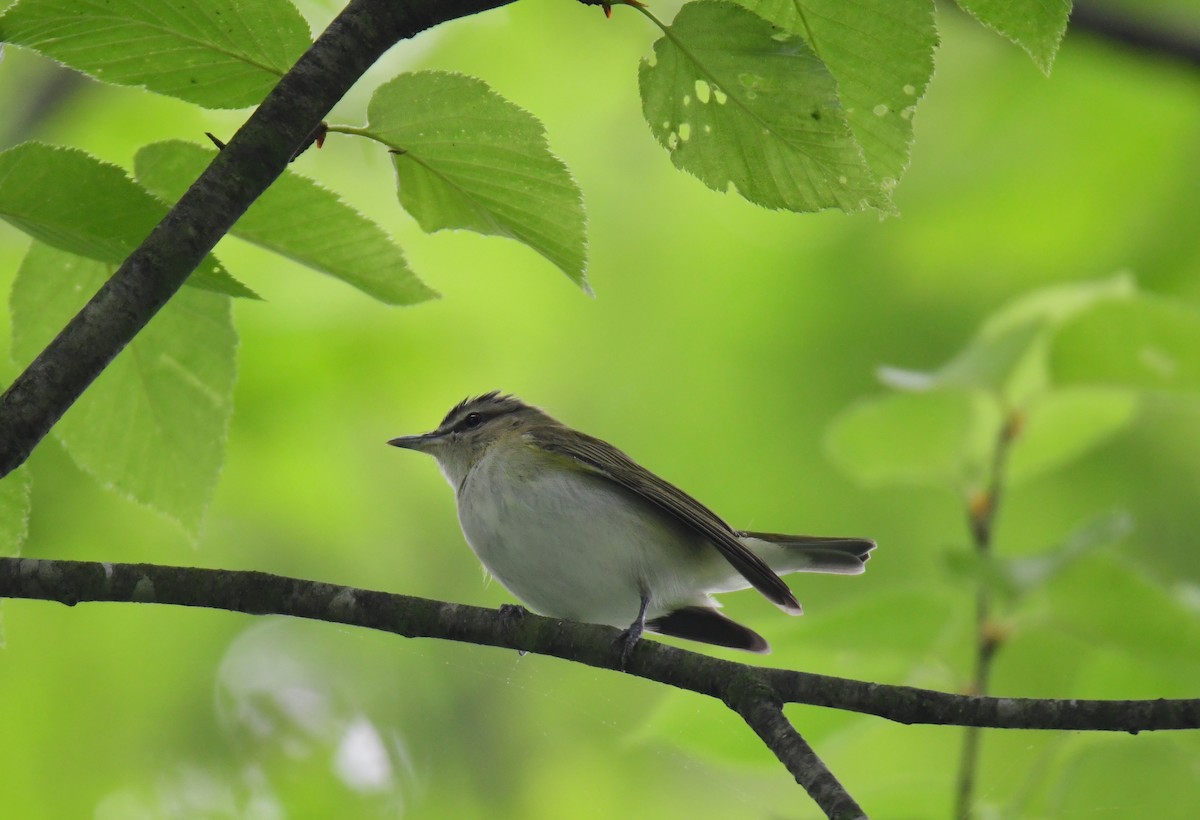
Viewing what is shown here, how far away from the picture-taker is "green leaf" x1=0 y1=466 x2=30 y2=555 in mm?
1942

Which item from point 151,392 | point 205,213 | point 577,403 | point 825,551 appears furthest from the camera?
point 577,403

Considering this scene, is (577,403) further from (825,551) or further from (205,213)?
(205,213)

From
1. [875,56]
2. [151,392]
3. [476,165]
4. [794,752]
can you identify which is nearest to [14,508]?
[151,392]

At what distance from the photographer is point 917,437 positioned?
10.6 ft

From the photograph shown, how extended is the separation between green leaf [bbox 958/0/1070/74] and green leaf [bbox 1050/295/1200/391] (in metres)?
1.61

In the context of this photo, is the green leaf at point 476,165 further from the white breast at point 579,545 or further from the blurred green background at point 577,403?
the blurred green background at point 577,403

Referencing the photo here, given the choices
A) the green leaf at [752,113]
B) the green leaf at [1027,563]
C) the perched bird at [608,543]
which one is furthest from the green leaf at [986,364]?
the green leaf at [752,113]

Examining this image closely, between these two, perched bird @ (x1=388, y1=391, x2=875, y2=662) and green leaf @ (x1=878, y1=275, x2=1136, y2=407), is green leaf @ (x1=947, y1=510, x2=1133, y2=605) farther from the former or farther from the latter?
perched bird @ (x1=388, y1=391, x2=875, y2=662)

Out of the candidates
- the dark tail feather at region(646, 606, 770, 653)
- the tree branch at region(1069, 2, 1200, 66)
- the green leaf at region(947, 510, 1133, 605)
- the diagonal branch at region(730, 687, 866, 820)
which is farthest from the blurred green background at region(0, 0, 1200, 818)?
the diagonal branch at region(730, 687, 866, 820)

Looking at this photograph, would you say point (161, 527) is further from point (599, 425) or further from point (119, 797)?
point (599, 425)

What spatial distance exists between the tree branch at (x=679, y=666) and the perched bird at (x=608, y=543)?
1.40 metres

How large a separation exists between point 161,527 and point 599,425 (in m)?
2.94

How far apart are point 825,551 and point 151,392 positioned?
2.49m

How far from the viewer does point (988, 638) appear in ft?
10.0
